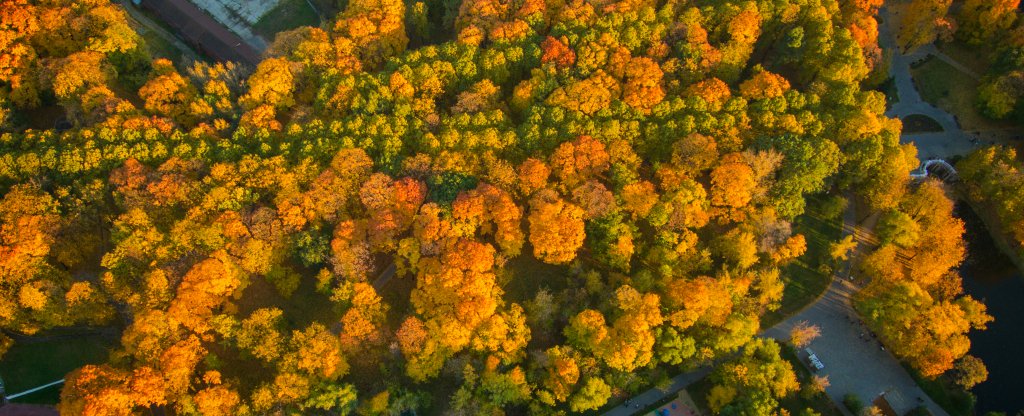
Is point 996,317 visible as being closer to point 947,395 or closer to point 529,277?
point 947,395

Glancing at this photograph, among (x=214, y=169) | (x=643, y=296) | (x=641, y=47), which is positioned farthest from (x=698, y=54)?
(x=214, y=169)

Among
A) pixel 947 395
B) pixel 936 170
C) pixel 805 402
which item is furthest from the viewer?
pixel 936 170

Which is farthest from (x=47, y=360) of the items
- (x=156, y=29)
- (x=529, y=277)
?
(x=156, y=29)

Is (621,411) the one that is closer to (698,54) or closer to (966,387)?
(966,387)

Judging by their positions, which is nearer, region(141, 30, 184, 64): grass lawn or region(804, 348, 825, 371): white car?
region(804, 348, 825, 371): white car

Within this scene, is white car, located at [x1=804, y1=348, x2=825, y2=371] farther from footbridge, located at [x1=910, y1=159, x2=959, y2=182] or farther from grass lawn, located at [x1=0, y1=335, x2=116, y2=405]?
grass lawn, located at [x1=0, y1=335, x2=116, y2=405]

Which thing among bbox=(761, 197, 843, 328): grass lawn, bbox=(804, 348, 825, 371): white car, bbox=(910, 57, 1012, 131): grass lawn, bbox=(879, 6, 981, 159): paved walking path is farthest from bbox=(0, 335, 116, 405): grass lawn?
bbox=(910, 57, 1012, 131): grass lawn
